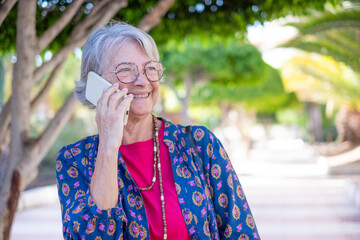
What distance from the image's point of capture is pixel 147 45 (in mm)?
2123

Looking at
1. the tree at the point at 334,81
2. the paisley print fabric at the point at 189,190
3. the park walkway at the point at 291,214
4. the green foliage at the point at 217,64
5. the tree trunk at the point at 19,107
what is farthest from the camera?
the green foliage at the point at 217,64

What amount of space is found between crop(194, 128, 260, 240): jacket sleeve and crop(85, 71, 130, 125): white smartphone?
51cm

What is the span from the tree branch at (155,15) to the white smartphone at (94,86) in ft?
6.79

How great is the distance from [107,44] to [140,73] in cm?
20

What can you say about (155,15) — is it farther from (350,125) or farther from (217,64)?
(350,125)

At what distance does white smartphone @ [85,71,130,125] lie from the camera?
2.07m

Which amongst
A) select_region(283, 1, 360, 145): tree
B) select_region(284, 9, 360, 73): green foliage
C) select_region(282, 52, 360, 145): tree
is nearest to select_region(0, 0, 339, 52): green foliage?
select_region(283, 1, 360, 145): tree

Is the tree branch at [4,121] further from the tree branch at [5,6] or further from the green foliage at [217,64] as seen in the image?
the green foliage at [217,64]

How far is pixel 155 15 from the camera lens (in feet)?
13.7

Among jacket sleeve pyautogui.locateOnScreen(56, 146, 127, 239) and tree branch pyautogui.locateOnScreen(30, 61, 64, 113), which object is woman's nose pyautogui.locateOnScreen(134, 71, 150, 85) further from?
tree branch pyautogui.locateOnScreen(30, 61, 64, 113)

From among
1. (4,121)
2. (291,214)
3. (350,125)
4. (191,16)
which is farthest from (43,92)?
(350,125)

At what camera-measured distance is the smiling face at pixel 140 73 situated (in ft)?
6.89

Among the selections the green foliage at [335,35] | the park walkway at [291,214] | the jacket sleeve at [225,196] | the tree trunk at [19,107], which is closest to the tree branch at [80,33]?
the tree trunk at [19,107]

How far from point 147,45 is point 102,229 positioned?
815mm
